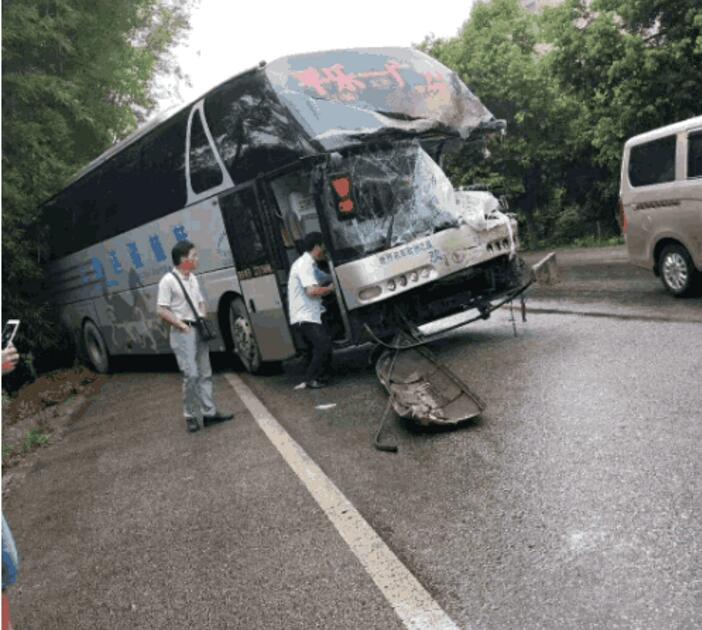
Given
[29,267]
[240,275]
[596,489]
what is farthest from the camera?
[29,267]

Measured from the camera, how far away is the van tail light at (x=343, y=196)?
7.80m

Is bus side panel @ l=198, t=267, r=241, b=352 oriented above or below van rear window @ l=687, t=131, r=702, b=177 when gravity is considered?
below

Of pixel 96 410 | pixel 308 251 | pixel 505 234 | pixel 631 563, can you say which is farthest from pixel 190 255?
pixel 631 563

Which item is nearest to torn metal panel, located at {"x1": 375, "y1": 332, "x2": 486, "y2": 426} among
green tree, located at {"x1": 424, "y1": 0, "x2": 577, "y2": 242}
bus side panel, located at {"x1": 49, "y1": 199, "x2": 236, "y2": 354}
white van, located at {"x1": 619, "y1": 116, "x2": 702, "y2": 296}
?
bus side panel, located at {"x1": 49, "y1": 199, "x2": 236, "y2": 354}

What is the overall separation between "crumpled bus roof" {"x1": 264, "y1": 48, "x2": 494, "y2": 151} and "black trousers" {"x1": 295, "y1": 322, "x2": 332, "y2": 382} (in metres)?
1.99

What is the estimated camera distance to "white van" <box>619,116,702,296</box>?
890 centimetres

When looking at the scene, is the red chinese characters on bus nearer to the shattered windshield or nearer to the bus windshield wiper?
the shattered windshield

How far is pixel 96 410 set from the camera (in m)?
10.6

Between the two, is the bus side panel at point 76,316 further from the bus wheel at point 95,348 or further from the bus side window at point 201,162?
the bus side window at point 201,162

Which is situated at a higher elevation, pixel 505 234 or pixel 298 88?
pixel 298 88

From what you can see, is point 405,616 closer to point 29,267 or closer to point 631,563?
point 631,563

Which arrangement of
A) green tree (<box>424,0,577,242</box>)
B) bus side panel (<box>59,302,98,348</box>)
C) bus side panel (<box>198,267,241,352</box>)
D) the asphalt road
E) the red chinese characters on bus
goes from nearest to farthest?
1. the asphalt road
2. the red chinese characters on bus
3. bus side panel (<box>198,267,241,352</box>)
4. bus side panel (<box>59,302,98,348</box>)
5. green tree (<box>424,0,577,242</box>)

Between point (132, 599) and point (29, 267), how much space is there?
39.3 ft

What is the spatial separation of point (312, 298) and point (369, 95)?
2322 mm
